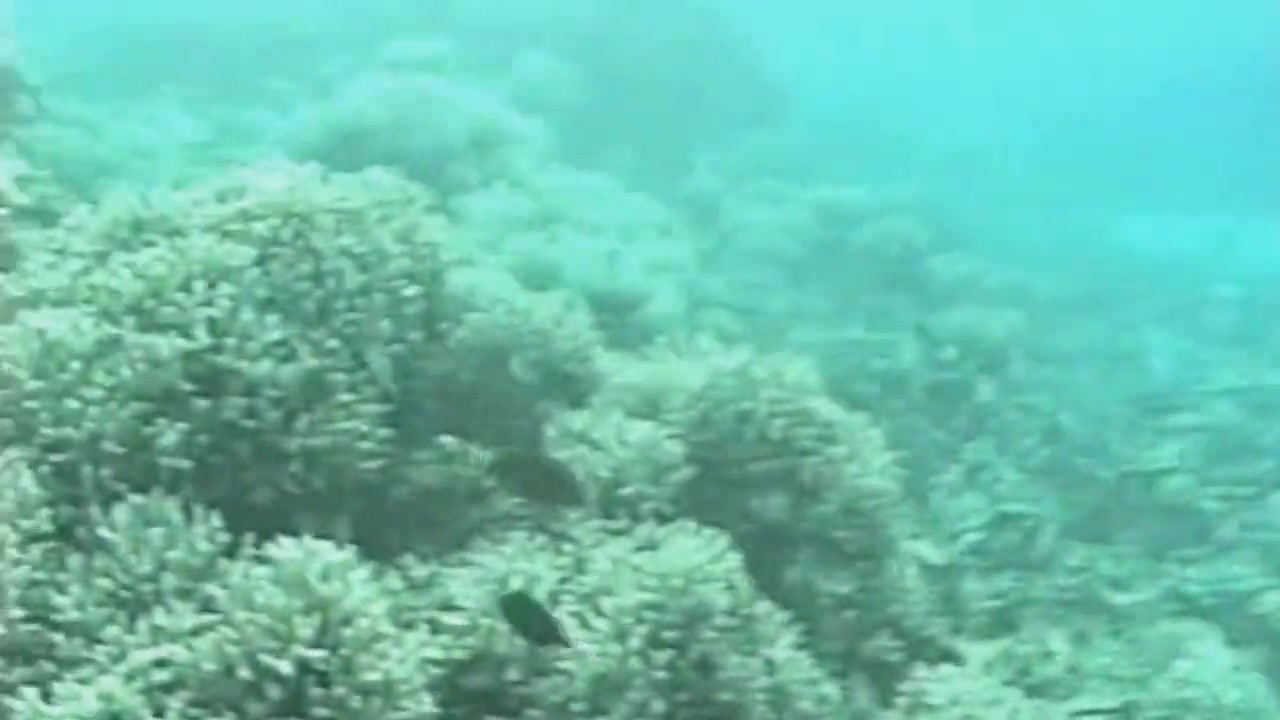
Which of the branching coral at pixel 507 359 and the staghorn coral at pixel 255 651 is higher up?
the branching coral at pixel 507 359

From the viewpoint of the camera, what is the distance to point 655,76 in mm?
1403

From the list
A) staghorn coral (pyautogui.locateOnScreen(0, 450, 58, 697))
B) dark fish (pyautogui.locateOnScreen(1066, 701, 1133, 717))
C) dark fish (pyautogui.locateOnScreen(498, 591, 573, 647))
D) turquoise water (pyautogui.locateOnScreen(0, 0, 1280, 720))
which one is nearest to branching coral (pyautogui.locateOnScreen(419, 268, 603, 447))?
turquoise water (pyautogui.locateOnScreen(0, 0, 1280, 720))

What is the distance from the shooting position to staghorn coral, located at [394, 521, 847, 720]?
4.30ft

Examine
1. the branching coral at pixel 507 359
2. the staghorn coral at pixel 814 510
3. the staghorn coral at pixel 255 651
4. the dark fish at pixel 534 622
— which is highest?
the branching coral at pixel 507 359

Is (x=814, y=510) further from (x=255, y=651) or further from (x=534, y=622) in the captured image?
(x=255, y=651)

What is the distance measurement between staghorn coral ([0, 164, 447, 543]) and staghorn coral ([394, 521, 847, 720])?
12 centimetres

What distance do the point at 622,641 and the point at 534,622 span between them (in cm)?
6

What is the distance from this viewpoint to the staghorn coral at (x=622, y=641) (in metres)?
1.31

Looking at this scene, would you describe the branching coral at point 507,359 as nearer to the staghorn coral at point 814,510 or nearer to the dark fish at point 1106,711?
the staghorn coral at point 814,510

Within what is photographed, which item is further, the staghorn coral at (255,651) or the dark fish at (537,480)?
the dark fish at (537,480)

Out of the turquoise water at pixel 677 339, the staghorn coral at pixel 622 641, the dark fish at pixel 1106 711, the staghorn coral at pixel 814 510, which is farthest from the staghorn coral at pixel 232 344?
the dark fish at pixel 1106 711

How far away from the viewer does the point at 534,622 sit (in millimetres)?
1322

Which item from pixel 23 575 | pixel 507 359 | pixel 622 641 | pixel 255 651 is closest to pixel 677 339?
pixel 507 359

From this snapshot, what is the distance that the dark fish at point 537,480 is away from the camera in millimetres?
1373
